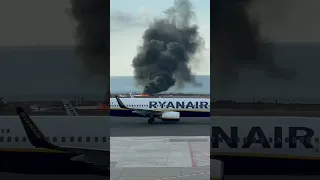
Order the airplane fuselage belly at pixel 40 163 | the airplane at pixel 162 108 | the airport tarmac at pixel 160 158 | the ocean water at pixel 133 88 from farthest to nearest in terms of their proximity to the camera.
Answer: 1. the ocean water at pixel 133 88
2. the airplane at pixel 162 108
3. the airport tarmac at pixel 160 158
4. the airplane fuselage belly at pixel 40 163

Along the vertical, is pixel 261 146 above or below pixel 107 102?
below

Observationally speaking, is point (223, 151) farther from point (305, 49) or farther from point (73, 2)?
point (73, 2)

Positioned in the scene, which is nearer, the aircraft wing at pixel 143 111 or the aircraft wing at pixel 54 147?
the aircraft wing at pixel 54 147

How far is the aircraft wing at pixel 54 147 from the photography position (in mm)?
5156

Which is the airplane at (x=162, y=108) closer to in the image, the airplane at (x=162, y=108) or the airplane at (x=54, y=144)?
the airplane at (x=162, y=108)

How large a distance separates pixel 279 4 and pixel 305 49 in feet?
2.04

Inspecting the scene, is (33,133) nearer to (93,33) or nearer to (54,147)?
(54,147)

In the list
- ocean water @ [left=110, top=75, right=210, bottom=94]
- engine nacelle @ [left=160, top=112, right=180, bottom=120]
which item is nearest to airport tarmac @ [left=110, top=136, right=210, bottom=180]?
engine nacelle @ [left=160, top=112, right=180, bottom=120]

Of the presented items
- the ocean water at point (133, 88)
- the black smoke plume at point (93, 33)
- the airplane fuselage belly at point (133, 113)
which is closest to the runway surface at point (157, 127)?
the airplane fuselage belly at point (133, 113)

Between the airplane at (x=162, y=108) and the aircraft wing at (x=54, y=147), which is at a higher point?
the aircraft wing at (x=54, y=147)

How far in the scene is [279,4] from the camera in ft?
17.0

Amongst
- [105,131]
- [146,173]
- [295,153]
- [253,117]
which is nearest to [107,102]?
[105,131]

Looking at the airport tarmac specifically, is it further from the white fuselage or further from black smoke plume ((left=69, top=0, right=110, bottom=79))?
black smoke plume ((left=69, top=0, right=110, bottom=79))

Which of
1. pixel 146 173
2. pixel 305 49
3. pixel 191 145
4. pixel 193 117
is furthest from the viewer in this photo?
pixel 193 117
